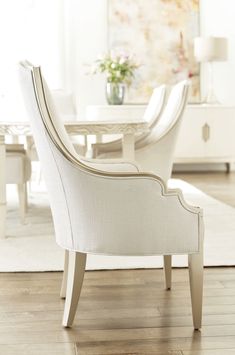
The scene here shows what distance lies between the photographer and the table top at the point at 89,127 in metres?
4.18

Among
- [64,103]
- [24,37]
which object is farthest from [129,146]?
[24,37]

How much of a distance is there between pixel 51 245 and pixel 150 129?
129 cm

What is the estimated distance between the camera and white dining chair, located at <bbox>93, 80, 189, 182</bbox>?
448 cm

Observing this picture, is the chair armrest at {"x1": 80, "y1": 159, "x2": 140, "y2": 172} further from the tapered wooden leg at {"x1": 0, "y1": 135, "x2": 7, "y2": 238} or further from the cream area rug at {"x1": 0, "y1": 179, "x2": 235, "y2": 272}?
the tapered wooden leg at {"x1": 0, "y1": 135, "x2": 7, "y2": 238}

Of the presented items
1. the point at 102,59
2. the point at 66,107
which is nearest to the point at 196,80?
the point at 102,59

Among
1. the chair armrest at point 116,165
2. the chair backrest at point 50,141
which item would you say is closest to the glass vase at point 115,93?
the chair armrest at point 116,165

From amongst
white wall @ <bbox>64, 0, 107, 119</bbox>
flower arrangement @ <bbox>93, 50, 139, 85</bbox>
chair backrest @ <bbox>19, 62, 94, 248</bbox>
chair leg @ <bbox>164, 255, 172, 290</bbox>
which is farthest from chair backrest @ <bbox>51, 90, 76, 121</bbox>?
chair backrest @ <bbox>19, 62, 94, 248</bbox>

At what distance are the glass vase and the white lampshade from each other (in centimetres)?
93

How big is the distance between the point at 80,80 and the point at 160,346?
5.73 metres

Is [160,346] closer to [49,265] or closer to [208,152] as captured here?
[49,265]

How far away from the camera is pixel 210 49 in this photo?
751cm

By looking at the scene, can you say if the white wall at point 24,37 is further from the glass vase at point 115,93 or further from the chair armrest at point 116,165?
the chair armrest at point 116,165

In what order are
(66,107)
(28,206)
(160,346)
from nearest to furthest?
(160,346), (28,206), (66,107)

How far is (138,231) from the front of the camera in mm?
2502
